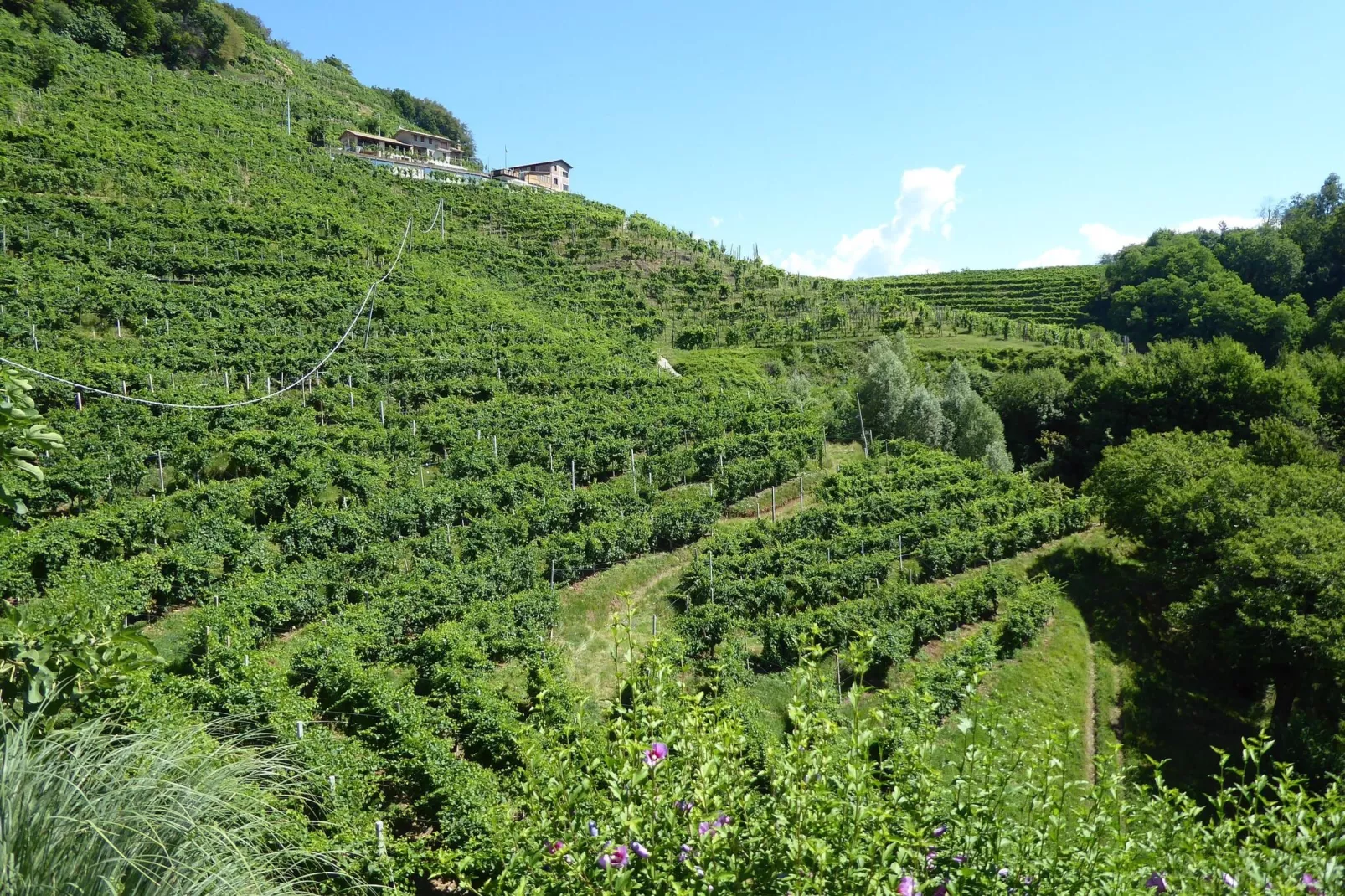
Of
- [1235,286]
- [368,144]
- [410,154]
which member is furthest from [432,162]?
[1235,286]

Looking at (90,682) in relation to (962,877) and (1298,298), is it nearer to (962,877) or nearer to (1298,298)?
(962,877)

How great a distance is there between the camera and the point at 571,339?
37906 millimetres

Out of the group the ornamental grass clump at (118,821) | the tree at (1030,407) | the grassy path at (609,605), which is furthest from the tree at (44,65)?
the tree at (1030,407)

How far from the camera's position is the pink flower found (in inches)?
140

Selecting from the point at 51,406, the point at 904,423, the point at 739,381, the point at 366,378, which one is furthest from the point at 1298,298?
the point at 51,406

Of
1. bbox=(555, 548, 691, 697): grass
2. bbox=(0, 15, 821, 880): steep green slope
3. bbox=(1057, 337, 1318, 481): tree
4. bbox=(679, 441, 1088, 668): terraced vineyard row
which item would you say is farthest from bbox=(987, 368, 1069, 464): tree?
bbox=(555, 548, 691, 697): grass

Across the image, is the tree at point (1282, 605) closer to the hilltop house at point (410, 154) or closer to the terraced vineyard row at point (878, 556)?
the terraced vineyard row at point (878, 556)

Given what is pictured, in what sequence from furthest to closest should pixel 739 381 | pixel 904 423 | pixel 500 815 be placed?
1. pixel 739 381
2. pixel 904 423
3. pixel 500 815

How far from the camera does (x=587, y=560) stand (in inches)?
808

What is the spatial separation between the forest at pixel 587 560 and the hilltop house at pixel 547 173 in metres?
25.8

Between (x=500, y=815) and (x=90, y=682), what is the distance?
245 cm

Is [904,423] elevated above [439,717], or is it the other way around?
[904,423]

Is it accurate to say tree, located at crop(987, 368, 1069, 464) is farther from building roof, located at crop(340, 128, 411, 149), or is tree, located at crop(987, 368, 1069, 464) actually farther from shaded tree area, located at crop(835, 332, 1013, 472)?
building roof, located at crop(340, 128, 411, 149)

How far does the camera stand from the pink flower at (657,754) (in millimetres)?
3564
